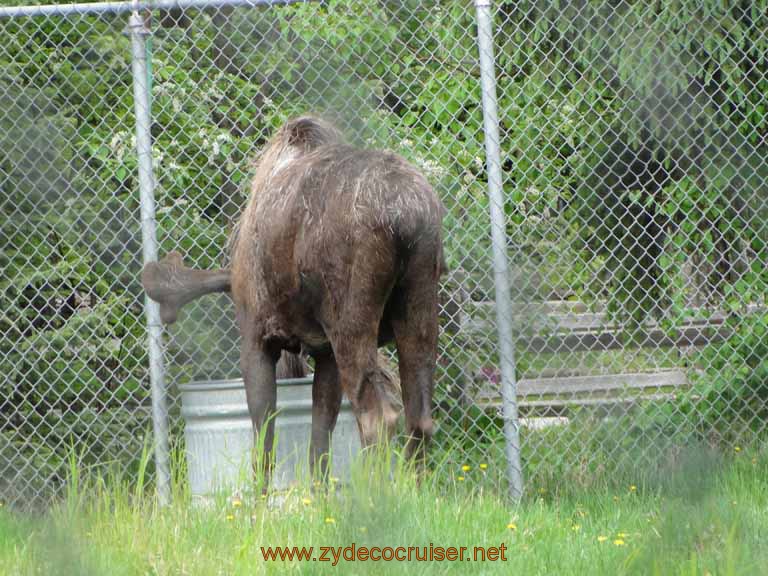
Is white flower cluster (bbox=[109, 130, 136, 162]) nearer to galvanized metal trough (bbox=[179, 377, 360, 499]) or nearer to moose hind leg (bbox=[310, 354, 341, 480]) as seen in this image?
galvanized metal trough (bbox=[179, 377, 360, 499])

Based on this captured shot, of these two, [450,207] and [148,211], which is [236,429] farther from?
[450,207]

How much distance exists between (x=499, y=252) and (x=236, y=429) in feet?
4.87

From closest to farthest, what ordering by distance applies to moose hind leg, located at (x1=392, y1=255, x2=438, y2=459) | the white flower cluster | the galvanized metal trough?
moose hind leg, located at (x1=392, y1=255, x2=438, y2=459) < the galvanized metal trough < the white flower cluster

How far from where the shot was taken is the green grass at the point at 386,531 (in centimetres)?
209

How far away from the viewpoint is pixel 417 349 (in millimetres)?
4234

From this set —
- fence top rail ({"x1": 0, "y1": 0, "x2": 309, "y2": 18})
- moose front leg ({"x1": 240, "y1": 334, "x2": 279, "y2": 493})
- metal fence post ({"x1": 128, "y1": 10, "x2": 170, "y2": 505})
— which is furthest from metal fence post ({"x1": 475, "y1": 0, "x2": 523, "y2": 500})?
metal fence post ({"x1": 128, "y1": 10, "x2": 170, "y2": 505})

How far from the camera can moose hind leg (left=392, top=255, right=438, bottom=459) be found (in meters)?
4.20

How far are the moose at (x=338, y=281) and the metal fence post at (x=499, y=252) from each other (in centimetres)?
70

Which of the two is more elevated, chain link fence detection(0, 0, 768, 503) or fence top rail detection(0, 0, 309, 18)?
fence top rail detection(0, 0, 309, 18)

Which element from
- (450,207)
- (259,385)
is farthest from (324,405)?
(450,207)

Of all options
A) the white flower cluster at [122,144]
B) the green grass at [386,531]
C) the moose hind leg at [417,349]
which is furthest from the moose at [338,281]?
the white flower cluster at [122,144]

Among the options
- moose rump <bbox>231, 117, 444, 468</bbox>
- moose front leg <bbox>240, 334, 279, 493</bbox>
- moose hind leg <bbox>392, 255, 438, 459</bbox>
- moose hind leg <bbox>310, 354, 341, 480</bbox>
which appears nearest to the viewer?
moose rump <bbox>231, 117, 444, 468</bbox>

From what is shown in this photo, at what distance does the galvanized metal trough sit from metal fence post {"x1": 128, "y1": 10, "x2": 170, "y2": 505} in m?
0.25

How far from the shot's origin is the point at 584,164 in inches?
222
